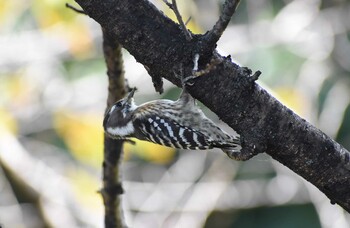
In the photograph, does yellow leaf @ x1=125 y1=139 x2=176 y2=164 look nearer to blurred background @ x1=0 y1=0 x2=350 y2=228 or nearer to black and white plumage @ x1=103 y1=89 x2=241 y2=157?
blurred background @ x1=0 y1=0 x2=350 y2=228

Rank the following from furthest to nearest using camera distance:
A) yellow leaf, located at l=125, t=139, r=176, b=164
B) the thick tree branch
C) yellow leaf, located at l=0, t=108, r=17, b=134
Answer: yellow leaf, located at l=125, t=139, r=176, b=164, yellow leaf, located at l=0, t=108, r=17, b=134, the thick tree branch

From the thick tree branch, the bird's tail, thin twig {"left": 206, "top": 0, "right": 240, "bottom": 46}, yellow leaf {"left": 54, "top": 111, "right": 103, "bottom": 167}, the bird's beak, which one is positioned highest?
thin twig {"left": 206, "top": 0, "right": 240, "bottom": 46}

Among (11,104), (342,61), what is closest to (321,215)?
(342,61)

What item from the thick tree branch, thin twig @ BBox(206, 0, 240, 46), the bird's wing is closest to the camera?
thin twig @ BBox(206, 0, 240, 46)

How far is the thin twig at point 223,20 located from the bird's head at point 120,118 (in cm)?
95

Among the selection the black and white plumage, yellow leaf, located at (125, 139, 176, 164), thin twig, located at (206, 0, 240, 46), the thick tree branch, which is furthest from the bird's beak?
yellow leaf, located at (125, 139, 176, 164)

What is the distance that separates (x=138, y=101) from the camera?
592 centimetres

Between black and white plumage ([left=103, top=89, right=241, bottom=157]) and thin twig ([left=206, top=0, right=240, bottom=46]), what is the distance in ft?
2.41

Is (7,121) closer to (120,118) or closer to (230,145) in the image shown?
(120,118)

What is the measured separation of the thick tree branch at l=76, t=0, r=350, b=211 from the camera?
2.40m

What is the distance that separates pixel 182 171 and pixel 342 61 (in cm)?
169

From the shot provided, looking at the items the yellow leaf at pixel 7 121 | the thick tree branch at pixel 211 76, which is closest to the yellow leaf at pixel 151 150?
the yellow leaf at pixel 7 121

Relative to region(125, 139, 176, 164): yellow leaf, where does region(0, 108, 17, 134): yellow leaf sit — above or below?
below

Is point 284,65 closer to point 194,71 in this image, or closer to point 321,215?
point 321,215
